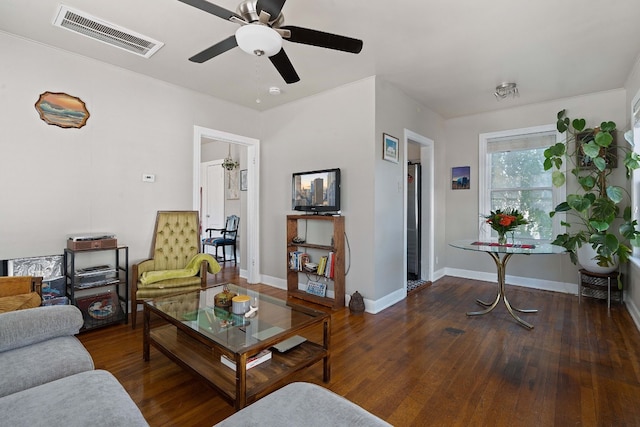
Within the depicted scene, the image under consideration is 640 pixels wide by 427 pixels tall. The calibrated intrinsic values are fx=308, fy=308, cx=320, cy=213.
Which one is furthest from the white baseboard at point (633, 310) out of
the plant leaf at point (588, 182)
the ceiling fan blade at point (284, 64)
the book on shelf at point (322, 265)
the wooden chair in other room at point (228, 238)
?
the wooden chair in other room at point (228, 238)

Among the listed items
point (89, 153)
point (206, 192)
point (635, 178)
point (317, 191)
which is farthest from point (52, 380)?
point (206, 192)

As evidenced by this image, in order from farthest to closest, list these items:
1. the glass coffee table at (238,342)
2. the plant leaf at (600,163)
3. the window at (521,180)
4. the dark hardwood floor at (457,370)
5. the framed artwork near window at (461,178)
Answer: the framed artwork near window at (461,178)
the window at (521,180)
the plant leaf at (600,163)
the dark hardwood floor at (457,370)
the glass coffee table at (238,342)

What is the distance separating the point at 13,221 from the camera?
2664 millimetres

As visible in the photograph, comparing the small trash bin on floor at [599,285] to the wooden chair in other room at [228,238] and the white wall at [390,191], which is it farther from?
the wooden chair in other room at [228,238]

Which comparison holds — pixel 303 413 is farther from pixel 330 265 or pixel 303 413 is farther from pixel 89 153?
pixel 89 153

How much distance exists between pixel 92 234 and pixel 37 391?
230 cm

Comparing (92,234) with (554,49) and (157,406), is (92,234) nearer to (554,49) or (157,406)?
(157,406)

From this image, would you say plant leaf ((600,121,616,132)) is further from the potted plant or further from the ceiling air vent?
the ceiling air vent

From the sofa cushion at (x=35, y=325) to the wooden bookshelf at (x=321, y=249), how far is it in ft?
7.98

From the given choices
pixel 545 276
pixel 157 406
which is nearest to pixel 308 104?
pixel 157 406

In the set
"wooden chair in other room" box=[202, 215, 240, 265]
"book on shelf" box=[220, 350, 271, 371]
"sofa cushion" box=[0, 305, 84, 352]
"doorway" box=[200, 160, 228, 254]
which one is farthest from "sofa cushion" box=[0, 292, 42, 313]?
"doorway" box=[200, 160, 228, 254]

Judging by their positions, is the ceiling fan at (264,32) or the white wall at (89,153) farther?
the white wall at (89,153)

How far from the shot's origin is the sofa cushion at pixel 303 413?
1025 mm

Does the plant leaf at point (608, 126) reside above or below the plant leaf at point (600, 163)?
above
